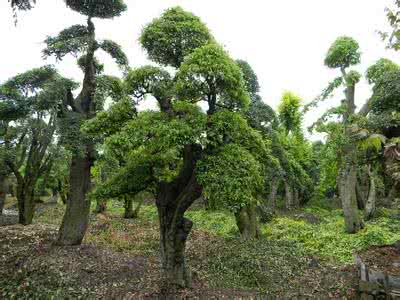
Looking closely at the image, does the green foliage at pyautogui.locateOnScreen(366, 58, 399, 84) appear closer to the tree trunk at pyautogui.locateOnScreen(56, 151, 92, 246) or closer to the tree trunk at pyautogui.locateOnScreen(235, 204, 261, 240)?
the tree trunk at pyautogui.locateOnScreen(235, 204, 261, 240)

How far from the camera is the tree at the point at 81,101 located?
41.0ft

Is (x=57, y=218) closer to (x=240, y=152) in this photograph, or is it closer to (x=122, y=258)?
(x=122, y=258)

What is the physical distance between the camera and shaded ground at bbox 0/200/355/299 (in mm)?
9492

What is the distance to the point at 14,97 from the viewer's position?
14.9m

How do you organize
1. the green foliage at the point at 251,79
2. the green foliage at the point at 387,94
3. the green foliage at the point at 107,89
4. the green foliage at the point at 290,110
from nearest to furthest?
the green foliage at the point at 107,89
the green foliage at the point at 387,94
the green foliage at the point at 251,79
the green foliage at the point at 290,110

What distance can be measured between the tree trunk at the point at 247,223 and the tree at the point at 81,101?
6.92 m

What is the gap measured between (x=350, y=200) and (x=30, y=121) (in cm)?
1682

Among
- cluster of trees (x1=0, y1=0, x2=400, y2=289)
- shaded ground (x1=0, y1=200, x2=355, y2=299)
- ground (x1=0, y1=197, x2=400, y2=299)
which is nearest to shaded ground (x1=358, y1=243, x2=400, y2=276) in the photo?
ground (x1=0, y1=197, x2=400, y2=299)

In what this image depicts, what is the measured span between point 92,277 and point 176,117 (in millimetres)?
5677

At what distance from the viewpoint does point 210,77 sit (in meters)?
8.38

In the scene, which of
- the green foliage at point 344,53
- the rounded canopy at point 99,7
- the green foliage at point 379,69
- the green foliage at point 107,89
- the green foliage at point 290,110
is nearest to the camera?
the green foliage at point 107,89

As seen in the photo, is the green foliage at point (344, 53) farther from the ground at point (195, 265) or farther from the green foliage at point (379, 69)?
the ground at point (195, 265)

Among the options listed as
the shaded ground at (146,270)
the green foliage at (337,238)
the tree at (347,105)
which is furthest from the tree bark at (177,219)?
the tree at (347,105)

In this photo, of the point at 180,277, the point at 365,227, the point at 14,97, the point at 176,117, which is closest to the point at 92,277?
the point at 180,277
